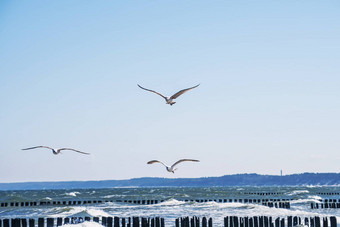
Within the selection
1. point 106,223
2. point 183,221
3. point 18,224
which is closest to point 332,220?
point 183,221

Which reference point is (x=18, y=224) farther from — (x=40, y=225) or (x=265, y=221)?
(x=265, y=221)

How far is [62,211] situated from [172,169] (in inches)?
1030

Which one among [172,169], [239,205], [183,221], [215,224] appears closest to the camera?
[172,169]

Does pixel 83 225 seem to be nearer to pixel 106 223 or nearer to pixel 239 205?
pixel 106 223

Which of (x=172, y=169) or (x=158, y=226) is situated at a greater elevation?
(x=172, y=169)

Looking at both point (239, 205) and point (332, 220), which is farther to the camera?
point (239, 205)

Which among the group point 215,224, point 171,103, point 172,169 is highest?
point 171,103

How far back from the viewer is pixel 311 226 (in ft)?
79.2

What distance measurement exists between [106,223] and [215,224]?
6968 mm

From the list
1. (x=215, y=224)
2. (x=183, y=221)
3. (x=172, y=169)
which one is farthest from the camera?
(x=215, y=224)

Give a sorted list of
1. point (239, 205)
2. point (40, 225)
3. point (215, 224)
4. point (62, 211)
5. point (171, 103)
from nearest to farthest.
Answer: point (171, 103), point (40, 225), point (215, 224), point (62, 211), point (239, 205)

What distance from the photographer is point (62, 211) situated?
44.0 metres

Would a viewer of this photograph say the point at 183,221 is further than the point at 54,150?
Yes

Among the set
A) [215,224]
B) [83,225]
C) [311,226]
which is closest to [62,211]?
[215,224]
